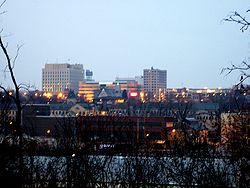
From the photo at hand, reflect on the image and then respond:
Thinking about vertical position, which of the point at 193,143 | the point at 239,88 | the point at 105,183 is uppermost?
the point at 239,88

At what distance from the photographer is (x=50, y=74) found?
184250 millimetres

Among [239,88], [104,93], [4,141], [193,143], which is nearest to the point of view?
[239,88]

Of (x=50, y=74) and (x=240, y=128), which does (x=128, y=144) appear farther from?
(x=50, y=74)

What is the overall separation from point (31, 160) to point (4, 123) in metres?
2.39

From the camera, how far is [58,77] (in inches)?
7141

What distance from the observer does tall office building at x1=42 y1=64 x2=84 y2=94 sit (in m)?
181

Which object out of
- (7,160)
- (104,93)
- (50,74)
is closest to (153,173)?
(7,160)

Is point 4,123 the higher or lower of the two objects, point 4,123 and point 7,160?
the higher

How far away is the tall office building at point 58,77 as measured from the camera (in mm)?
181375

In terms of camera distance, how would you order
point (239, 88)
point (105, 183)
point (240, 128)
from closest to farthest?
point (239, 88)
point (240, 128)
point (105, 183)

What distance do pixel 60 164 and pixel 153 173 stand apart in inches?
111

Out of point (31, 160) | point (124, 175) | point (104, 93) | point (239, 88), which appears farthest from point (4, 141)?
point (104, 93)

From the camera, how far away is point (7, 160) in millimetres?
10078

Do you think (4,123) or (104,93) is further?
(104,93)
